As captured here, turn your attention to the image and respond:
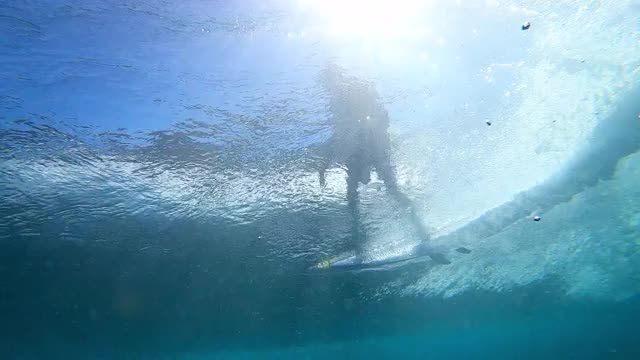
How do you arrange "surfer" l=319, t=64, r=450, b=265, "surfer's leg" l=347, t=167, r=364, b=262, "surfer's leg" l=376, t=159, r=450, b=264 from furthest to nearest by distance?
1. "surfer's leg" l=347, t=167, r=364, b=262
2. "surfer's leg" l=376, t=159, r=450, b=264
3. "surfer" l=319, t=64, r=450, b=265

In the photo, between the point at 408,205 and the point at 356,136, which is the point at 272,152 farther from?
the point at 408,205

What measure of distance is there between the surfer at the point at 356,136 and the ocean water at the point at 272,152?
0.22 meters

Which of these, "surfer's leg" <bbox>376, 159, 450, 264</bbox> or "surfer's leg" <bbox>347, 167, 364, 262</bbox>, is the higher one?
"surfer's leg" <bbox>376, 159, 450, 264</bbox>

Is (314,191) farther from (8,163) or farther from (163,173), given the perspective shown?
(8,163)

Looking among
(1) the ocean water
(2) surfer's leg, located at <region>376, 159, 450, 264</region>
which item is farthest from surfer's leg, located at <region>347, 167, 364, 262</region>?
(2) surfer's leg, located at <region>376, 159, 450, 264</region>

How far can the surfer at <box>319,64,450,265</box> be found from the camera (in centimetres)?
833

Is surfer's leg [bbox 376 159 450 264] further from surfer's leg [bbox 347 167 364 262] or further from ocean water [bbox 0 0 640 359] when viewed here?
surfer's leg [bbox 347 167 364 262]

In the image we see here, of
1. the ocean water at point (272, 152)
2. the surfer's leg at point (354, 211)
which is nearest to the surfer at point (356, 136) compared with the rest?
the surfer's leg at point (354, 211)

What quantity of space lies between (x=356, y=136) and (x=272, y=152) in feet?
7.56

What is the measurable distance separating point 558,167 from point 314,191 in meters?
8.85

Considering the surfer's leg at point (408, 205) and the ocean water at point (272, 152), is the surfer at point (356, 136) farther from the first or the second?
the ocean water at point (272, 152)

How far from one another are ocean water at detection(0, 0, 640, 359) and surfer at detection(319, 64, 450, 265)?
22cm

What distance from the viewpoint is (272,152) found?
396 inches

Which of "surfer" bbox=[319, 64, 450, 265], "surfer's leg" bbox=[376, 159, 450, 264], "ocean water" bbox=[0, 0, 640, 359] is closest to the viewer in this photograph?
"ocean water" bbox=[0, 0, 640, 359]
